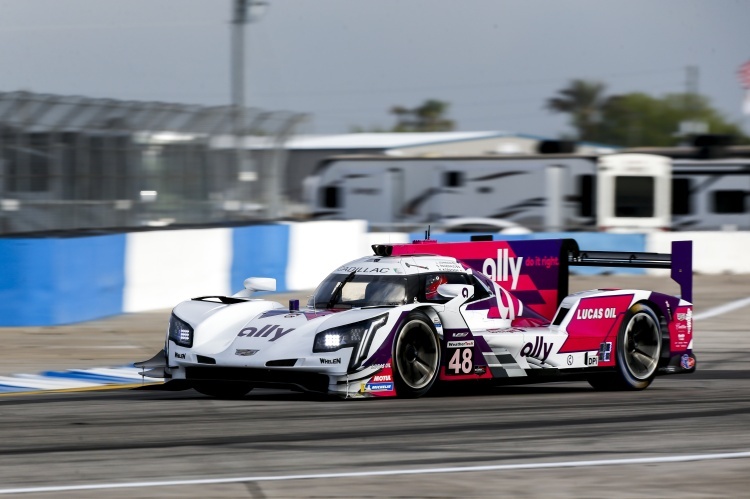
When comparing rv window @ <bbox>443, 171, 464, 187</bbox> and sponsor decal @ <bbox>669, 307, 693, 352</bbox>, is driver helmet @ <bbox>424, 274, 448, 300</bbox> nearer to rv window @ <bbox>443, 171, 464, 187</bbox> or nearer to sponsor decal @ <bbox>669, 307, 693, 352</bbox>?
sponsor decal @ <bbox>669, 307, 693, 352</bbox>

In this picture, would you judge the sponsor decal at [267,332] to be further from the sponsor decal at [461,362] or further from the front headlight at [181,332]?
the sponsor decal at [461,362]

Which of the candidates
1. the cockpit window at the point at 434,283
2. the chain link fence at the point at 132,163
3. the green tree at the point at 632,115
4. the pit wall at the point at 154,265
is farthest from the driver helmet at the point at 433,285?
the green tree at the point at 632,115

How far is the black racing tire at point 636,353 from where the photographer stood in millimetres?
11039

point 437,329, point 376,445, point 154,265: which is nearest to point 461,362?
point 437,329

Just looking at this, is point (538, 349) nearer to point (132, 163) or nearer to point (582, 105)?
point (132, 163)

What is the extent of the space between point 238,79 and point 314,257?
6.18 m

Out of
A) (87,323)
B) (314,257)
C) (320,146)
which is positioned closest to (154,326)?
(87,323)

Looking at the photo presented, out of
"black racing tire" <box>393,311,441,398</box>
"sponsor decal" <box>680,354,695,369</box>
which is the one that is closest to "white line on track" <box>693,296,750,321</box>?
"sponsor decal" <box>680,354,695,369</box>

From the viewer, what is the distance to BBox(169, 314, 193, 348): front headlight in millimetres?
9492

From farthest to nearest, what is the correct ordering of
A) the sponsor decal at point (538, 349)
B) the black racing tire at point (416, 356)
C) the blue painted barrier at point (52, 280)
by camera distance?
1. the blue painted barrier at point (52, 280)
2. the sponsor decal at point (538, 349)
3. the black racing tire at point (416, 356)

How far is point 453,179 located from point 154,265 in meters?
Result: 17.5

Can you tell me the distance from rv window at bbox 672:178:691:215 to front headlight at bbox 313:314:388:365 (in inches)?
999

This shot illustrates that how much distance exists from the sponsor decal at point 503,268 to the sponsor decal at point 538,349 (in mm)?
1147

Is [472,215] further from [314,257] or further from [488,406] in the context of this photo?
[488,406]
